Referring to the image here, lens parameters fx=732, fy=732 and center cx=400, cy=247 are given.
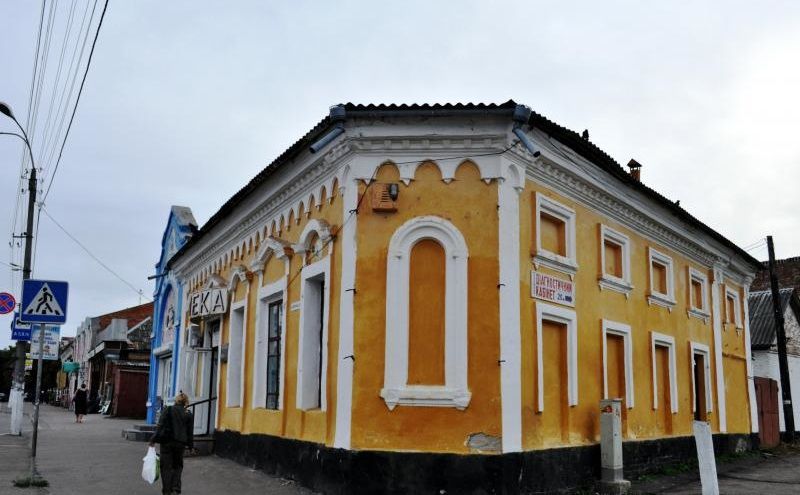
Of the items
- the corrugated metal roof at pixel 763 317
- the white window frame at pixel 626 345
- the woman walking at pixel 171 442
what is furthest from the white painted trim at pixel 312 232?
the corrugated metal roof at pixel 763 317

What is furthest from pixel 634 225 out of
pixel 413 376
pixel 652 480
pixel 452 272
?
pixel 413 376

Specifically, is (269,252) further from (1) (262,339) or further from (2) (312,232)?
(2) (312,232)

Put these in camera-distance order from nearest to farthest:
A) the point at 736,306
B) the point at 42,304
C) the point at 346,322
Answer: the point at 346,322, the point at 42,304, the point at 736,306

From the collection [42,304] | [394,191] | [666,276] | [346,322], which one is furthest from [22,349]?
[666,276]

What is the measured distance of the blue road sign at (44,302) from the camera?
453 inches

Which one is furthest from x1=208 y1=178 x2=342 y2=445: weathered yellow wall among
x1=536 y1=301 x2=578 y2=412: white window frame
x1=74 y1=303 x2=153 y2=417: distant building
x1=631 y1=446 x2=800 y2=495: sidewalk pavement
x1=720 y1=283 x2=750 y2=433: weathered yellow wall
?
x1=74 y1=303 x2=153 y2=417: distant building

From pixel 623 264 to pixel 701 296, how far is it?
4904 millimetres

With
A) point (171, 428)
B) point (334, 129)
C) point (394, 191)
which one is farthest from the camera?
point (334, 129)

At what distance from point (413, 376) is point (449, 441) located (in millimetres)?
989

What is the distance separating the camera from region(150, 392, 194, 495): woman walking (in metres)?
9.95

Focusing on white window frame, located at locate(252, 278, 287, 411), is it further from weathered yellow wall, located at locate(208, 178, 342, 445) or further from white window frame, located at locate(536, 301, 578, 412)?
white window frame, located at locate(536, 301, 578, 412)

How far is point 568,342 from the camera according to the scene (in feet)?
37.6

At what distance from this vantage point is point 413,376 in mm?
9977

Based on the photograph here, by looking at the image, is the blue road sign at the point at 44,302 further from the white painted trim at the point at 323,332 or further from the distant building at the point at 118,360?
the distant building at the point at 118,360
